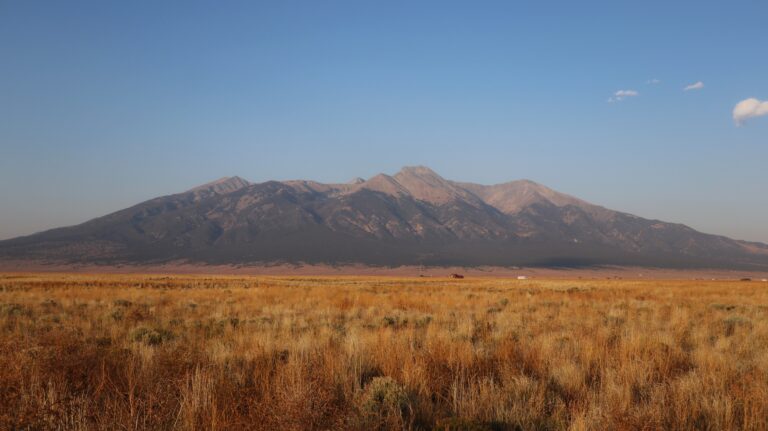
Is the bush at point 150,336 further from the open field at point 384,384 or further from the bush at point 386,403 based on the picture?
the bush at point 386,403

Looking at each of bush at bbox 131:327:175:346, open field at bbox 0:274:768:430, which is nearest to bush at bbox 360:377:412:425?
open field at bbox 0:274:768:430

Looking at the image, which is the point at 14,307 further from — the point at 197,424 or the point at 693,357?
the point at 693,357

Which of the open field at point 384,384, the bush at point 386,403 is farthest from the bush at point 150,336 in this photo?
the bush at point 386,403

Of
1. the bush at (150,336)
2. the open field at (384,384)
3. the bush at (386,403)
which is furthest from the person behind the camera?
the bush at (150,336)

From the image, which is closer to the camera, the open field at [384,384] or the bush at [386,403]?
the open field at [384,384]

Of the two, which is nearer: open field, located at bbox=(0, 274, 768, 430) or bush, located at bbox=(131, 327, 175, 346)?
open field, located at bbox=(0, 274, 768, 430)

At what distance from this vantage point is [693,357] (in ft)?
26.7

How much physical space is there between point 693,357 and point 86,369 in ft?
31.4

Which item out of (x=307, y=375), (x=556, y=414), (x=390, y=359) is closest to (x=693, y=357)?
(x=556, y=414)

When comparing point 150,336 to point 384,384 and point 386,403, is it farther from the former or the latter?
point 386,403

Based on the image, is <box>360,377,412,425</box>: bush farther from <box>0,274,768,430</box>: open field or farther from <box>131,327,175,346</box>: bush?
<box>131,327,175,346</box>: bush

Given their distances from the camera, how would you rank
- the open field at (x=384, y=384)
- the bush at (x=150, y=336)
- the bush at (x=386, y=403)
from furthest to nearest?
the bush at (x=150, y=336), the bush at (x=386, y=403), the open field at (x=384, y=384)

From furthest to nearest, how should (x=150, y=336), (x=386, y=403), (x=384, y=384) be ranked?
1. (x=150, y=336)
2. (x=384, y=384)
3. (x=386, y=403)

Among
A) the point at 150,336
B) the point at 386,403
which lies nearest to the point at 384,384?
the point at 386,403
